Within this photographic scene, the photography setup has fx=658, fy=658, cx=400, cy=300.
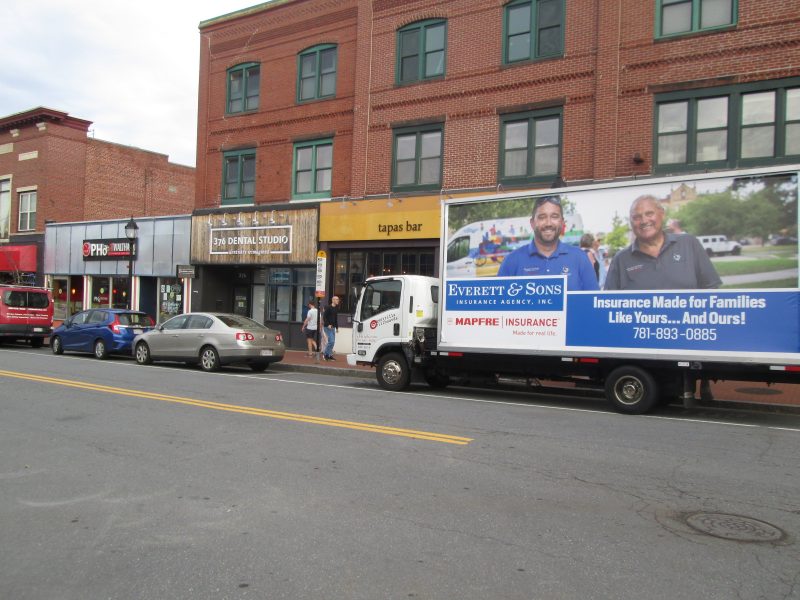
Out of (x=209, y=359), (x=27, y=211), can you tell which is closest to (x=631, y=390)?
(x=209, y=359)

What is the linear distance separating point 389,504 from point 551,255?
267 inches

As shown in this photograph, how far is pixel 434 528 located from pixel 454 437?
133 inches

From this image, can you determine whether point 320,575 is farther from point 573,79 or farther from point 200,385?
point 573,79

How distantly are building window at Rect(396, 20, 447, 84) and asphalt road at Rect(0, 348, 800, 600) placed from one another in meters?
13.0

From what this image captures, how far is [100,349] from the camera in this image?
19.6m

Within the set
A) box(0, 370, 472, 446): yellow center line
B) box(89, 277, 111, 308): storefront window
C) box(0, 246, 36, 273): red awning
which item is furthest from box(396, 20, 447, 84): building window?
box(0, 246, 36, 273): red awning

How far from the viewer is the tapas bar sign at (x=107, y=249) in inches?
1078

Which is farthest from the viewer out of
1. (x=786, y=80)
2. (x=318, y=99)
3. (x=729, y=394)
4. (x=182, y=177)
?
(x=182, y=177)

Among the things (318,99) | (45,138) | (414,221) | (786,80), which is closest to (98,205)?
(45,138)

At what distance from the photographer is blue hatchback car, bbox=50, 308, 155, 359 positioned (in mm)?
19391

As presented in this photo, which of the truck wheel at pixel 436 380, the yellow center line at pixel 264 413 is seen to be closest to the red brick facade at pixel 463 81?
the truck wheel at pixel 436 380

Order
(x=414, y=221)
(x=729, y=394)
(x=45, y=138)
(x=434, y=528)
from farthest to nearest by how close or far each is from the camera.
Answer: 1. (x=45, y=138)
2. (x=414, y=221)
3. (x=729, y=394)
4. (x=434, y=528)

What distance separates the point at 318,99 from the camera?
2227 centimetres

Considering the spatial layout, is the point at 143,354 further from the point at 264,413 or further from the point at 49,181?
the point at 49,181
